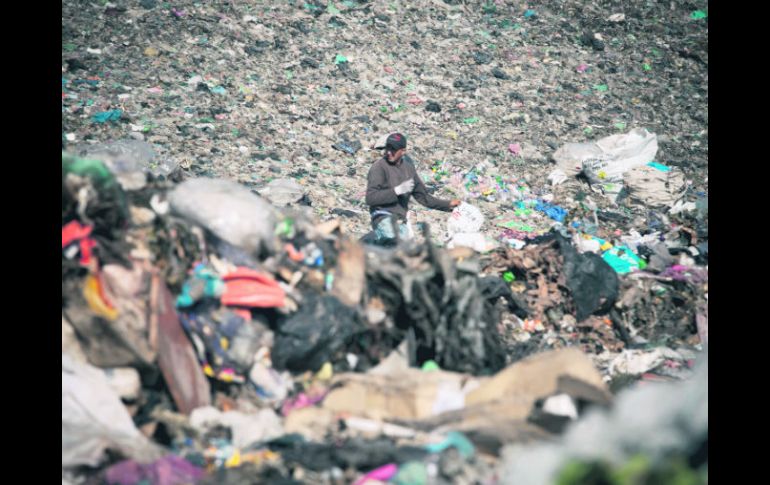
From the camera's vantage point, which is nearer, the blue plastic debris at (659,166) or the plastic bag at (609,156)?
the plastic bag at (609,156)

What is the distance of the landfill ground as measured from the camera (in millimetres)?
3471

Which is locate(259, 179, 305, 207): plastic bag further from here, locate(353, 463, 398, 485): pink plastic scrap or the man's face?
locate(353, 463, 398, 485): pink plastic scrap

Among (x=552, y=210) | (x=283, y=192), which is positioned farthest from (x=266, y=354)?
(x=552, y=210)

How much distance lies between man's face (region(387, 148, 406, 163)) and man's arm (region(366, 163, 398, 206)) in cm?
11

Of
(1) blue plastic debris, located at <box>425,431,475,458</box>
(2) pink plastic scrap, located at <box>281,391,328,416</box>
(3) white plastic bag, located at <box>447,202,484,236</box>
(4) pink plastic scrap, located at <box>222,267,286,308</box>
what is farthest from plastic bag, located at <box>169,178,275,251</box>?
(3) white plastic bag, located at <box>447,202,484,236</box>

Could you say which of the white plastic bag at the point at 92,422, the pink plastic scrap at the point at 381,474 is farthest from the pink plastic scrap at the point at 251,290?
the pink plastic scrap at the point at 381,474

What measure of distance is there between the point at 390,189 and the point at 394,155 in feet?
0.87

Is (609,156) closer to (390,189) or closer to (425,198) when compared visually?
(425,198)

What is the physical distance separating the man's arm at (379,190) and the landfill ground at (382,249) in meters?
0.70

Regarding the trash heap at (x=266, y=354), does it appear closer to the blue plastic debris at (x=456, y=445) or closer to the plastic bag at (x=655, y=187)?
the blue plastic debris at (x=456, y=445)

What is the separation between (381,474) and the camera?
10.8ft

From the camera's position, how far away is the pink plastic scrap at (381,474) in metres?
3.25
